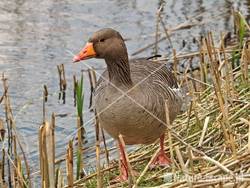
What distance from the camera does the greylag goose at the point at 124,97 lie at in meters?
5.16

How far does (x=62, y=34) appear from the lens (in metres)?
10.3

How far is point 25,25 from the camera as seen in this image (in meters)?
10.5

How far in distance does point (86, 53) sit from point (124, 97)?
1.34 feet

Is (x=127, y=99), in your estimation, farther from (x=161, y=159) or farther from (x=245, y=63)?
(x=245, y=63)

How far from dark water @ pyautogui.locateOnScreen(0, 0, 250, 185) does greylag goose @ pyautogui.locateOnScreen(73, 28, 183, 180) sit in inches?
73.6

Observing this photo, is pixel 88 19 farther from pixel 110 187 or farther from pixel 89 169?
pixel 110 187

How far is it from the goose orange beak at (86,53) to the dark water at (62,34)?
221cm

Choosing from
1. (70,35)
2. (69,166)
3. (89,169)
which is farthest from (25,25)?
(69,166)

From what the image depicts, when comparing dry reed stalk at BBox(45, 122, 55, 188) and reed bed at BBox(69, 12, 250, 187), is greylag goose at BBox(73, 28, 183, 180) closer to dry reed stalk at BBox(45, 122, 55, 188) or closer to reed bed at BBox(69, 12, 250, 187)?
reed bed at BBox(69, 12, 250, 187)

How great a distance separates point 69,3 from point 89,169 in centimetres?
539

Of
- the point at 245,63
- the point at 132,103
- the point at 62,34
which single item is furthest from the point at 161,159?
the point at 62,34

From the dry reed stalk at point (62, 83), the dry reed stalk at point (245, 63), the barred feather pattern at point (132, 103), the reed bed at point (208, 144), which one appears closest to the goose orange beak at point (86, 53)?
the barred feather pattern at point (132, 103)

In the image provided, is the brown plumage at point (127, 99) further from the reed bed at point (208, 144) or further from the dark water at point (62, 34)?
the dark water at point (62, 34)

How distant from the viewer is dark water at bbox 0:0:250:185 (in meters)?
8.18
